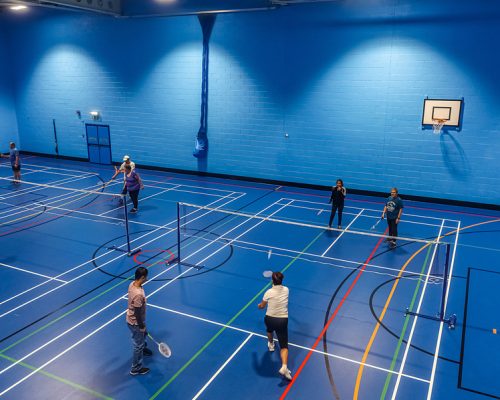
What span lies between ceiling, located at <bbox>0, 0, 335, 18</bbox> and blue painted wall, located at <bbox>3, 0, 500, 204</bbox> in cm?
44

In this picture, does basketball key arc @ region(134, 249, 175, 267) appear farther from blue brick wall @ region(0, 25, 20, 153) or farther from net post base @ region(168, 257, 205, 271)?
blue brick wall @ region(0, 25, 20, 153)

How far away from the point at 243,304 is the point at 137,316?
9.93ft

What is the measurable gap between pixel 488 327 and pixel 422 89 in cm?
1075

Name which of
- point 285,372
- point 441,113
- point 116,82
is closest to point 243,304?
point 285,372

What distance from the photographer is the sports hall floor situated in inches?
270

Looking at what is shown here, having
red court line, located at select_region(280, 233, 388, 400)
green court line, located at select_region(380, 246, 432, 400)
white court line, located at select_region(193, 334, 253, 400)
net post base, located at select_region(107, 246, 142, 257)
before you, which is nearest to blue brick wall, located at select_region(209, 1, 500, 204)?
red court line, located at select_region(280, 233, 388, 400)

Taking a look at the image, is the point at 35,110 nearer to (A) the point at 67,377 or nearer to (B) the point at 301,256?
(B) the point at 301,256

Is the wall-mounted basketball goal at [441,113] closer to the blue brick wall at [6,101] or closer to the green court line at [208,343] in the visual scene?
the green court line at [208,343]

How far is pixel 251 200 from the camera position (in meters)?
17.1

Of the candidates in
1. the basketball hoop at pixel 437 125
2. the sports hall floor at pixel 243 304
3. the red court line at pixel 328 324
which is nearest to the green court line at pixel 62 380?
the sports hall floor at pixel 243 304

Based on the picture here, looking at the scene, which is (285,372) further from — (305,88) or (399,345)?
(305,88)

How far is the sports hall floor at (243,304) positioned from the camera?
6.86m

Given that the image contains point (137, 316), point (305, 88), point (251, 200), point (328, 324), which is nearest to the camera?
point (137, 316)

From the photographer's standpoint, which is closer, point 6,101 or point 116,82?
point 116,82
